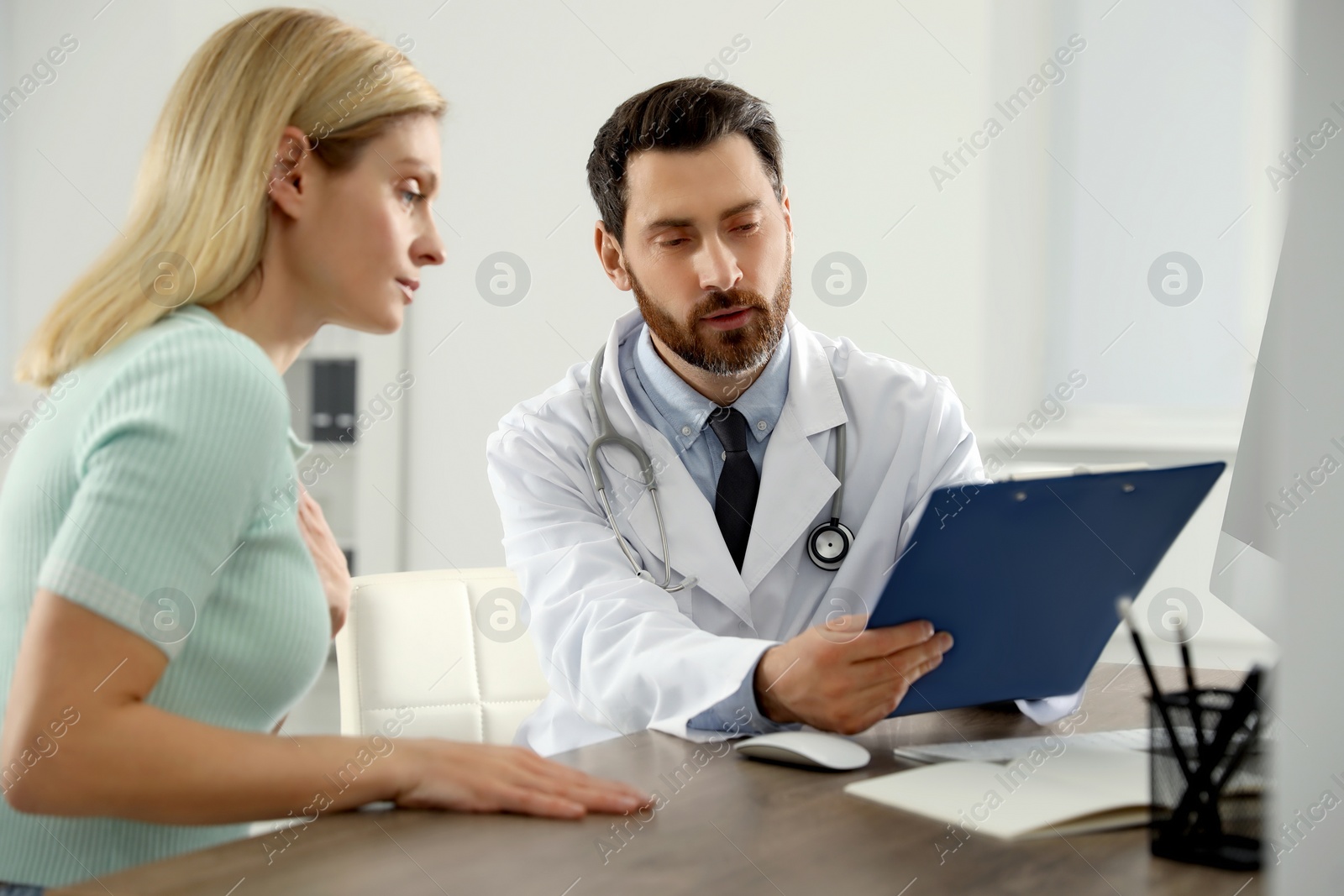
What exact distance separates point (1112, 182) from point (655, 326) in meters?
1.58

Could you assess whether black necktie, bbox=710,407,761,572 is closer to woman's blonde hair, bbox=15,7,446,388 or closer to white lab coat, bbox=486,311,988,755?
white lab coat, bbox=486,311,988,755

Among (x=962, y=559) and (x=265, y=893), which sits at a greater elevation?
(x=962, y=559)

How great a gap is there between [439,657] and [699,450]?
516 mm

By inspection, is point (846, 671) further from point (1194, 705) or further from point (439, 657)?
point (439, 657)

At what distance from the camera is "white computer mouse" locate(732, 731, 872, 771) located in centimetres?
99

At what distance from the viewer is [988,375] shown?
288 cm

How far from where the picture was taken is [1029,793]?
2.99ft

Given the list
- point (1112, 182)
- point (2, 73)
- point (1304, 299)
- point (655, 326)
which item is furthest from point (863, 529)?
point (2, 73)

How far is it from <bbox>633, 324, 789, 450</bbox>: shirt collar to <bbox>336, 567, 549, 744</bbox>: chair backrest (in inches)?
14.7

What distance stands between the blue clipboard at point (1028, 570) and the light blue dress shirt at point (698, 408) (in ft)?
1.98

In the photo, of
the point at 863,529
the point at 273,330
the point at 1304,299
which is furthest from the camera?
the point at 863,529

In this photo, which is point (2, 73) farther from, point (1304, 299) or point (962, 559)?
point (1304, 299)

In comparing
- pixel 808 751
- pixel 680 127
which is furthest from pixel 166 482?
pixel 680 127

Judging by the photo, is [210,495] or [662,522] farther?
[662,522]
